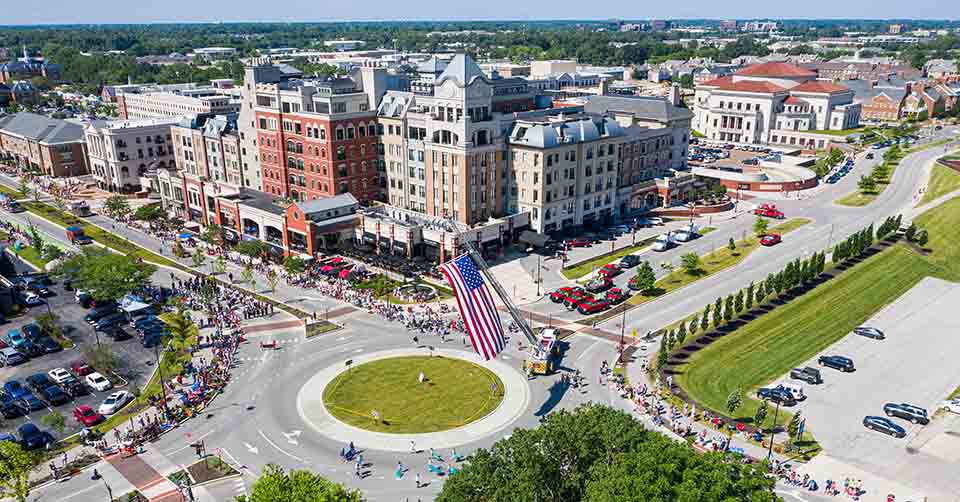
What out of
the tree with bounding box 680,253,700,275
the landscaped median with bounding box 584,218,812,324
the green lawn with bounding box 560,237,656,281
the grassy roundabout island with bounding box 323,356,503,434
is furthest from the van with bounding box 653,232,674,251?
the grassy roundabout island with bounding box 323,356,503,434

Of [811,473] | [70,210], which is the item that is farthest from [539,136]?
[70,210]

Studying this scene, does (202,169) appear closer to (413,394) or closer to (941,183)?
(413,394)

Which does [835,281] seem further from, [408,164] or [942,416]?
[408,164]

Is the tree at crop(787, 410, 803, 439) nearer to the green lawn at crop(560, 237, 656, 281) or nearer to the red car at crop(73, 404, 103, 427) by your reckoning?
the green lawn at crop(560, 237, 656, 281)

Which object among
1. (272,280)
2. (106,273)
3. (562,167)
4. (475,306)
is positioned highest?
(562,167)

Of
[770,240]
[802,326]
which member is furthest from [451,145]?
[802,326]

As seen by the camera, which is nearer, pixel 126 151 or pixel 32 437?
pixel 32 437
